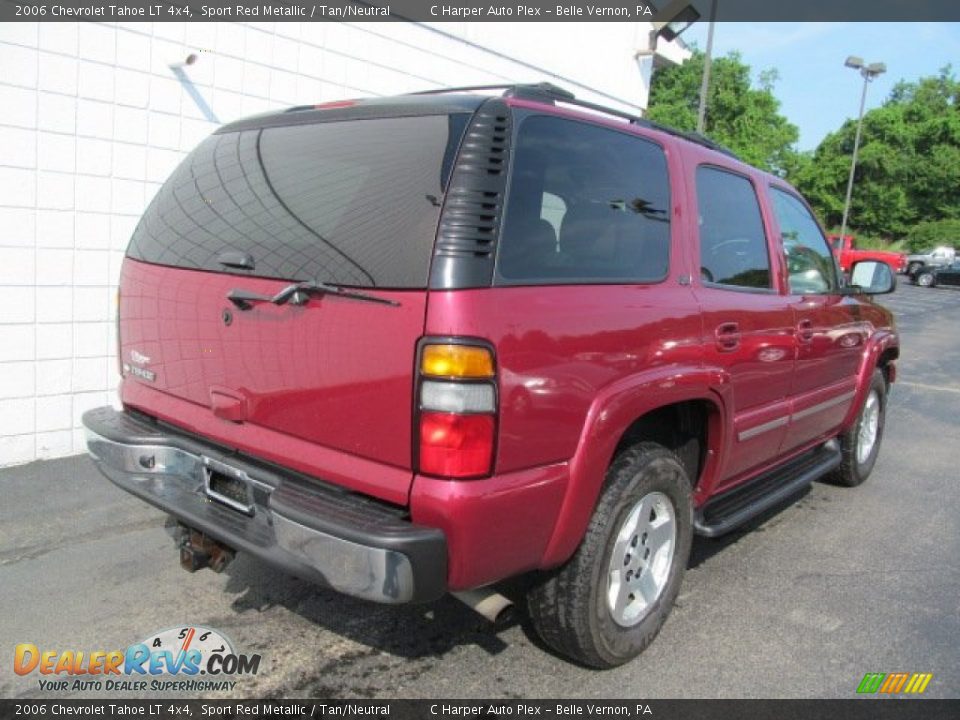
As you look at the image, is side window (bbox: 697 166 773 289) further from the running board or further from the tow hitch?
the tow hitch

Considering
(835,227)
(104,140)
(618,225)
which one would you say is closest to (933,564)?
(618,225)

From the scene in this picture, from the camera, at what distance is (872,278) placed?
4926mm

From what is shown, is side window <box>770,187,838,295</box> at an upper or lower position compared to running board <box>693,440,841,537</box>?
upper

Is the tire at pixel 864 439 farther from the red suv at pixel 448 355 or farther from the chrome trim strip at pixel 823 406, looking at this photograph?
the red suv at pixel 448 355

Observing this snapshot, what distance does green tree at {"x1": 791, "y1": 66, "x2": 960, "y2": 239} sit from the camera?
50.5 metres

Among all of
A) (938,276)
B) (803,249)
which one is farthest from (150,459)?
(938,276)

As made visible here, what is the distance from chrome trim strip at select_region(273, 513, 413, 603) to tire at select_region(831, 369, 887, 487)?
3.95m

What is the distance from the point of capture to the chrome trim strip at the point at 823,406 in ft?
13.5

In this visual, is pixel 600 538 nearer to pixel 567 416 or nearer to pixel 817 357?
pixel 567 416

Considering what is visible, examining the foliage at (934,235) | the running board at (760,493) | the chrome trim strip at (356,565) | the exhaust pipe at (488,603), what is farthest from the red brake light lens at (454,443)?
the foliage at (934,235)

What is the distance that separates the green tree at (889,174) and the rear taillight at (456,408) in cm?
5446

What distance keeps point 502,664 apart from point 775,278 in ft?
7.61

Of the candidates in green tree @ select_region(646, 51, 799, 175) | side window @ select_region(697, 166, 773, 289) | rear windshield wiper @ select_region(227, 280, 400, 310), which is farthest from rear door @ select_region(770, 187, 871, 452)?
green tree @ select_region(646, 51, 799, 175)

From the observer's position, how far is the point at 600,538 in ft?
8.70
